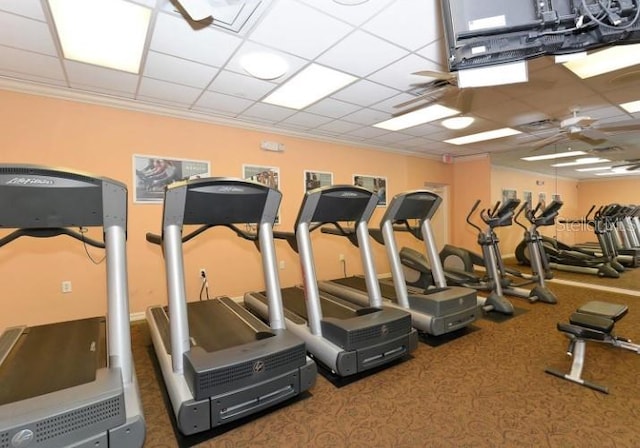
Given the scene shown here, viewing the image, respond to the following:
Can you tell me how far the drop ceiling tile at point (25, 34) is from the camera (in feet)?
7.23

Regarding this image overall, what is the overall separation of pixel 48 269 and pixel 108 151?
1.46m

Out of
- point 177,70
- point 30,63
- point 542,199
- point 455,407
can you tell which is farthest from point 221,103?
point 542,199

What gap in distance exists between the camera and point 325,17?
2197 mm

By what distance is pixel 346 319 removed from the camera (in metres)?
2.63

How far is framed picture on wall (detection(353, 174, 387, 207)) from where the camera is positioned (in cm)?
596

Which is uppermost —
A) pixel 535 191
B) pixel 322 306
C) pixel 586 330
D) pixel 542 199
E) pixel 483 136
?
pixel 483 136

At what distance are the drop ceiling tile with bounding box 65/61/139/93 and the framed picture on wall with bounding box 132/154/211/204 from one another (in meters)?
0.83

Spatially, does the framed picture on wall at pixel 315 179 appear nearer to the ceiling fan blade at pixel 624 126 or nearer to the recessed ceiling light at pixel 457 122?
the recessed ceiling light at pixel 457 122

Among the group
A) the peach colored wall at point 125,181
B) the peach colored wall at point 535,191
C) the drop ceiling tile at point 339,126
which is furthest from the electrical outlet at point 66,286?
the peach colored wall at point 535,191

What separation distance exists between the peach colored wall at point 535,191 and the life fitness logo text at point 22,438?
6.38m

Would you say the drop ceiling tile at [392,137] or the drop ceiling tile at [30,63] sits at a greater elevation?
the drop ceiling tile at [30,63]

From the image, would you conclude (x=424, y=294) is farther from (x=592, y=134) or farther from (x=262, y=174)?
(x=592, y=134)

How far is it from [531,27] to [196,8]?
6.10ft

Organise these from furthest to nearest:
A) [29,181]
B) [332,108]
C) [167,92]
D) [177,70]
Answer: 1. [332,108]
2. [167,92]
3. [177,70]
4. [29,181]
